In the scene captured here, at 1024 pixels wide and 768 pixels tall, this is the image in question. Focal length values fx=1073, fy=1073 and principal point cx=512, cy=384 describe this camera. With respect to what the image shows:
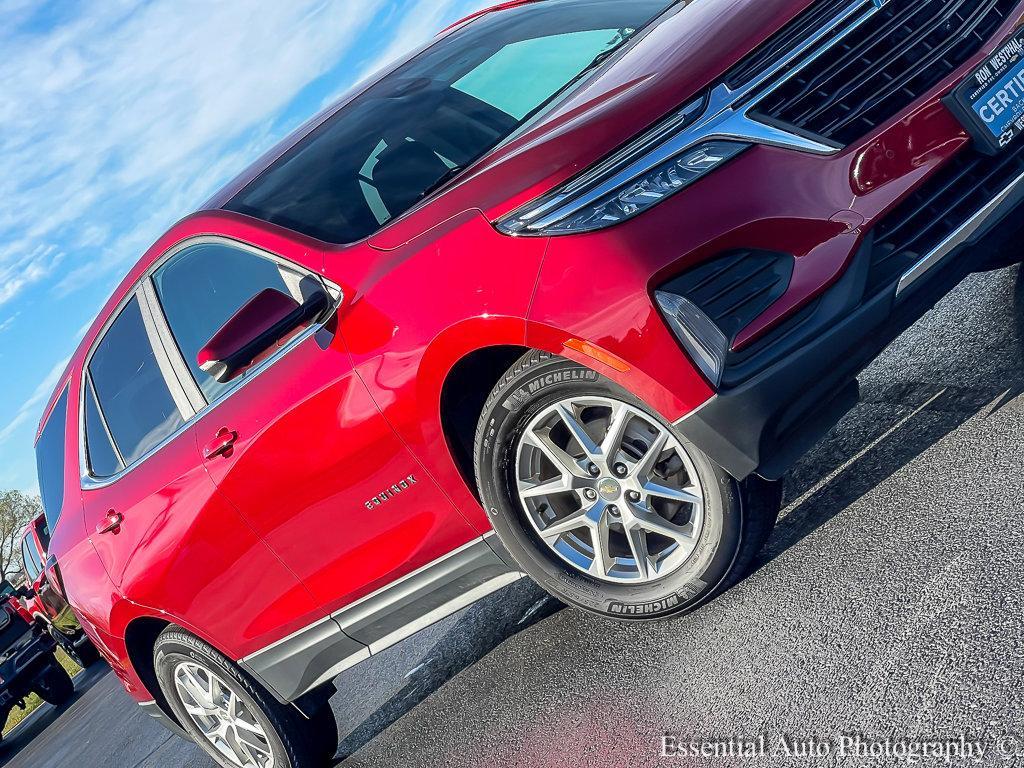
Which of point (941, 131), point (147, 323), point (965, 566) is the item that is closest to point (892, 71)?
point (941, 131)

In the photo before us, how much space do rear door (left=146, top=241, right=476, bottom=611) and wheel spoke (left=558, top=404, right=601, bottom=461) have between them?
1.84ft

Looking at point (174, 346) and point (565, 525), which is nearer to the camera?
point (565, 525)

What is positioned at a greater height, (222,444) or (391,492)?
(222,444)

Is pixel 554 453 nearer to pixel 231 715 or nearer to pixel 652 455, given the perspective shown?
pixel 652 455

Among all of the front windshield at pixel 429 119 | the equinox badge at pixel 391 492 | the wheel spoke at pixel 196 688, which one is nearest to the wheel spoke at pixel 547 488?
the equinox badge at pixel 391 492

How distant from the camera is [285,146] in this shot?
420 cm

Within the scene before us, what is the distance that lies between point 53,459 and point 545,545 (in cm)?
290

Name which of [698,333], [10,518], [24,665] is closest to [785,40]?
[698,333]

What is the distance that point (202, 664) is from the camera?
172 inches

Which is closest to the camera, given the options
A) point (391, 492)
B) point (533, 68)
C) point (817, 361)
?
point (817, 361)

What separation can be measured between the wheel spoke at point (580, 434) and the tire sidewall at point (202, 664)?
6.42 ft

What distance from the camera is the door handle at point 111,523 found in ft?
14.6

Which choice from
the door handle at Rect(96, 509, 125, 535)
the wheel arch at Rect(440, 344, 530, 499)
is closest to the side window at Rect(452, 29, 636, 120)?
the wheel arch at Rect(440, 344, 530, 499)

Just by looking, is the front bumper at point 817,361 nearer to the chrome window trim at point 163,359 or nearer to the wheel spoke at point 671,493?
the wheel spoke at point 671,493
